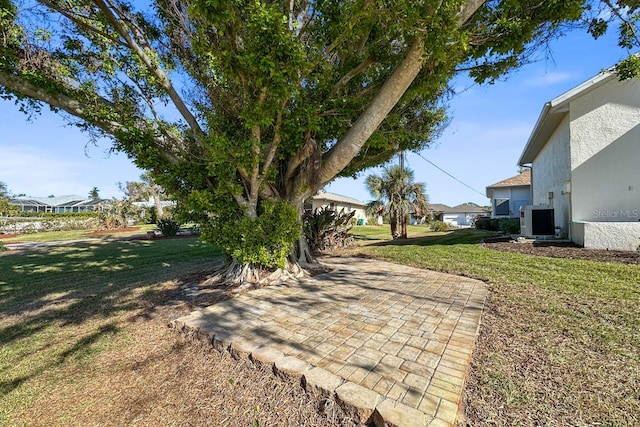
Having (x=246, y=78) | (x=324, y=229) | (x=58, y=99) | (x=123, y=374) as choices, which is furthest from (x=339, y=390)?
(x=324, y=229)

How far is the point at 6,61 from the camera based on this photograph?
5051mm

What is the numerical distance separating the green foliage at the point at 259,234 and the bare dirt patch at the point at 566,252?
24.7 ft

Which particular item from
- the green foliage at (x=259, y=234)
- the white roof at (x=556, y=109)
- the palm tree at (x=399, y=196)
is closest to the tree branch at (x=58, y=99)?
the green foliage at (x=259, y=234)

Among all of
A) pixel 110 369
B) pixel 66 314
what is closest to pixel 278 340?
pixel 110 369

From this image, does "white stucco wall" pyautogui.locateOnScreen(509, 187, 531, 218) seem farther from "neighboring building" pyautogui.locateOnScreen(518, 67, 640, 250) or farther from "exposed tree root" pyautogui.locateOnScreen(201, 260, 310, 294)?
"exposed tree root" pyautogui.locateOnScreen(201, 260, 310, 294)

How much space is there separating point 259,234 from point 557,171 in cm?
1289

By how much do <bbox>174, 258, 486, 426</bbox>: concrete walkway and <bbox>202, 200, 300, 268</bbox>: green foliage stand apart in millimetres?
693

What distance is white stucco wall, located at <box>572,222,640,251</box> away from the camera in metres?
8.12

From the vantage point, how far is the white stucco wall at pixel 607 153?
30.1ft

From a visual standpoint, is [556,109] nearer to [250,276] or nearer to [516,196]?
[250,276]

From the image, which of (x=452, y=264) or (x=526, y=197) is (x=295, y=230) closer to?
(x=452, y=264)

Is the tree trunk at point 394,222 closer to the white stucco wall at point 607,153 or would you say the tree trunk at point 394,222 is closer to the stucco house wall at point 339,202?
the white stucco wall at point 607,153

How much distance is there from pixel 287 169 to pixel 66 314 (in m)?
4.81

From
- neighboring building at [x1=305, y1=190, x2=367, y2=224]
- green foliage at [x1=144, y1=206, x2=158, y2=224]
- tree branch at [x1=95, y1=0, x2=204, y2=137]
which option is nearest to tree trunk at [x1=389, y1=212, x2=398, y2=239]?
tree branch at [x1=95, y1=0, x2=204, y2=137]
